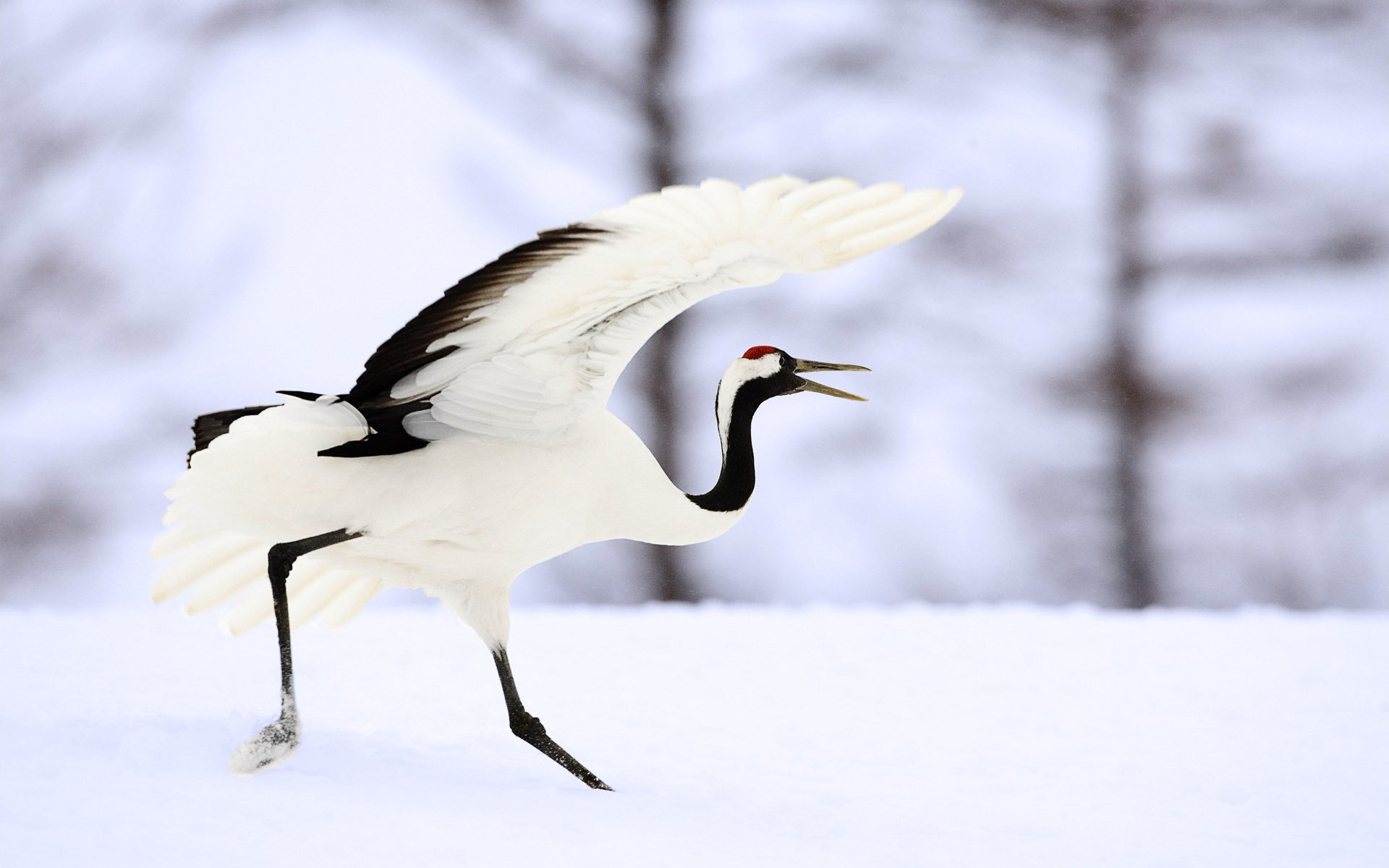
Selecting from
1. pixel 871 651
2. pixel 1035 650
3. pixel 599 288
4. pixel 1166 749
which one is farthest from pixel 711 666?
pixel 599 288

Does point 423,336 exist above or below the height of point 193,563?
above

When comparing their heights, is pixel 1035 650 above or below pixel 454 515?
below

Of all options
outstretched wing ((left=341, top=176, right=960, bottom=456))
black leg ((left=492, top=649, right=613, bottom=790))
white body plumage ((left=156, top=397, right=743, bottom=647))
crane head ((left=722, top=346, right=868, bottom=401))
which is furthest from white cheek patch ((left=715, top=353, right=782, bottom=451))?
black leg ((left=492, top=649, right=613, bottom=790))

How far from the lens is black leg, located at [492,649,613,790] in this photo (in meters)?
2.10

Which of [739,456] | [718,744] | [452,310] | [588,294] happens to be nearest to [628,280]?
[588,294]

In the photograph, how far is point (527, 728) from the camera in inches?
85.4

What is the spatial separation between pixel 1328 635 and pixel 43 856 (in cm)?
328

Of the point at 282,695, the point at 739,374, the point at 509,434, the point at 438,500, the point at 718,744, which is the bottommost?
the point at 718,744

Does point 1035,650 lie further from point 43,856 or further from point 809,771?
point 43,856

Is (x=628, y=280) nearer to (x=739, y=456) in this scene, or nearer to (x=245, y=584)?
(x=739, y=456)

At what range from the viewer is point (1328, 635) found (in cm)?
354

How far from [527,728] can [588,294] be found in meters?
0.80

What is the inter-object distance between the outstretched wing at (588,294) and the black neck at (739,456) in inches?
14.2

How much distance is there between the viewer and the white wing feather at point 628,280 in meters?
1.69
